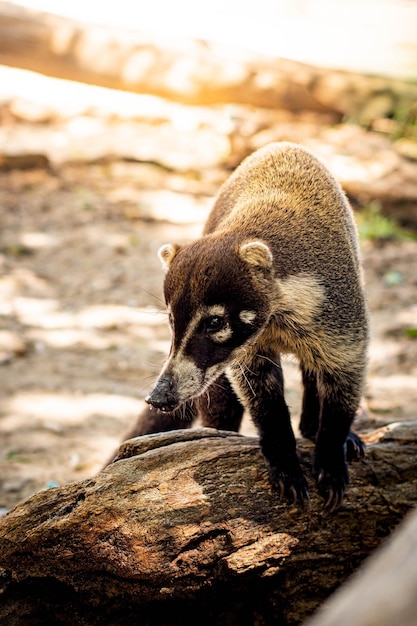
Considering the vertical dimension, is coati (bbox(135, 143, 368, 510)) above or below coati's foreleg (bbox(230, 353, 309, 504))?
above

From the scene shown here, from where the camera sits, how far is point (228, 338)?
3623 millimetres

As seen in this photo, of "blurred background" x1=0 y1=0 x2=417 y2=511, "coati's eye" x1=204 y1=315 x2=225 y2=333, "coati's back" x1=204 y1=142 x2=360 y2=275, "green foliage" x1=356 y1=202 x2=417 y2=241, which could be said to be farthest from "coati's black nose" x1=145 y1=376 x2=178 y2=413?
"green foliage" x1=356 y1=202 x2=417 y2=241

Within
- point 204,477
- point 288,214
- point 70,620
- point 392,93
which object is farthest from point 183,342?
point 392,93

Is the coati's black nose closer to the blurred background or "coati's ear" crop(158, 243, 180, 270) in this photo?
"coati's ear" crop(158, 243, 180, 270)

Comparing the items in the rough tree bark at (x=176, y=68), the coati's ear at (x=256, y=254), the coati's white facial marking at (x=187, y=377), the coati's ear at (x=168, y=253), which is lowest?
the coati's white facial marking at (x=187, y=377)

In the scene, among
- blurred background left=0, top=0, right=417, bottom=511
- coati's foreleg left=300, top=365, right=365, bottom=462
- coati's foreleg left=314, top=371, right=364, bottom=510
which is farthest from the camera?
blurred background left=0, top=0, right=417, bottom=511

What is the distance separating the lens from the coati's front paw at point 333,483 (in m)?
3.72

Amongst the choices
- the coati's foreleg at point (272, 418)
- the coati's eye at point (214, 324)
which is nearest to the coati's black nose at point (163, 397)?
the coati's eye at point (214, 324)

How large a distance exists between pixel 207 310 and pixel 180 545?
44.4 inches

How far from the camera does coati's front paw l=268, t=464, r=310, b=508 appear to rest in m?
3.68

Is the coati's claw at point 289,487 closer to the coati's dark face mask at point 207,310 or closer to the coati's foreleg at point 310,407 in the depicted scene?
the coati's dark face mask at point 207,310

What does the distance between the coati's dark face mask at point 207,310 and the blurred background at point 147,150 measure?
3.26 metres

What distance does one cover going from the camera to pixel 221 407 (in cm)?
466

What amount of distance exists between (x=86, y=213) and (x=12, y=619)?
7.71 metres
